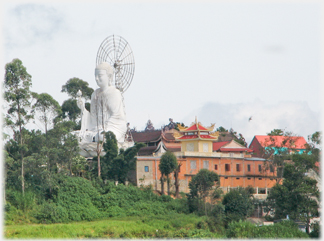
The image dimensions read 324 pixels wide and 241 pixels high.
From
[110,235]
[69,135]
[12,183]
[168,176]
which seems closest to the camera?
[110,235]

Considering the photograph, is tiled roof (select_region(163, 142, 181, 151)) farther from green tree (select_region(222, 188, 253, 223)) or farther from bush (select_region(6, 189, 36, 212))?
bush (select_region(6, 189, 36, 212))

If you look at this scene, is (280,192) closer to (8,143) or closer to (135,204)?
(135,204)

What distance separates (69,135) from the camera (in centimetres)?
2720

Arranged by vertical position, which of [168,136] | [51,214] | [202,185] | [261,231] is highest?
[168,136]

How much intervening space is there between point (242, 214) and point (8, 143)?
419 inches

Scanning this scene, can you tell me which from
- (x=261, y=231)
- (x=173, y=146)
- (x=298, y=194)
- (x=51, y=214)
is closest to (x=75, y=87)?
(x=173, y=146)

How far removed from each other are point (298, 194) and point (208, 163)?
6.77 m

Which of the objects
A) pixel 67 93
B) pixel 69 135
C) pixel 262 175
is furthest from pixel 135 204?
pixel 67 93

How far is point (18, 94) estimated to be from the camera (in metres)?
25.6

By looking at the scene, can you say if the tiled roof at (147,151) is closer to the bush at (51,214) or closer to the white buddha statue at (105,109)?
the white buddha statue at (105,109)

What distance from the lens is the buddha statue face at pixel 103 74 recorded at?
32031mm

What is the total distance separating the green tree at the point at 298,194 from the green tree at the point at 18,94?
11.4 m

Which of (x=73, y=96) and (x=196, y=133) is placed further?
(x=73, y=96)

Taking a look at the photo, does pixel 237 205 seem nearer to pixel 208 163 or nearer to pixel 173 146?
pixel 208 163
